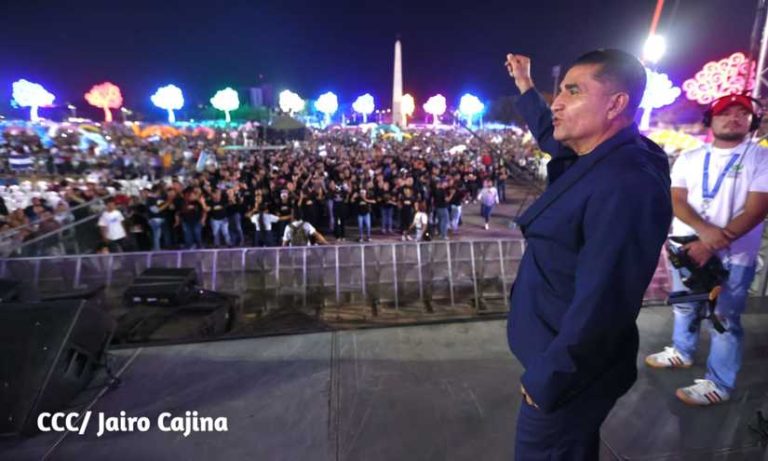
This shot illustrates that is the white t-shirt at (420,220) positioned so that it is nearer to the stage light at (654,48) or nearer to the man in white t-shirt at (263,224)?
the man in white t-shirt at (263,224)

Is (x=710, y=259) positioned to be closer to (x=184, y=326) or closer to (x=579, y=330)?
(x=579, y=330)

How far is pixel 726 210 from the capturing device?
8.30 feet

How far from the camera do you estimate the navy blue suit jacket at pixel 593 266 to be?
46.8 inches

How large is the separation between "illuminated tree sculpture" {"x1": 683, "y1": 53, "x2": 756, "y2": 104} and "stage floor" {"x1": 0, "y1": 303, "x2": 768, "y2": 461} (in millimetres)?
16868

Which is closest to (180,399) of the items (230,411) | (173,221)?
(230,411)

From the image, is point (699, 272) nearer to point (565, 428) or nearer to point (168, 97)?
point (565, 428)

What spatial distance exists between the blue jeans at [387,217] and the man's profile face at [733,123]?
9548 mm

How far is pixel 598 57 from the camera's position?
4.53 ft

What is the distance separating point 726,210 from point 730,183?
165 mm

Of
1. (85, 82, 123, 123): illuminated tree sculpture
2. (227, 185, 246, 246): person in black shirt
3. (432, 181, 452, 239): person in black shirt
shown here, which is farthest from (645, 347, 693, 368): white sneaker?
(85, 82, 123, 123): illuminated tree sculpture

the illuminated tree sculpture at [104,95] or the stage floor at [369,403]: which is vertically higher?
the illuminated tree sculpture at [104,95]

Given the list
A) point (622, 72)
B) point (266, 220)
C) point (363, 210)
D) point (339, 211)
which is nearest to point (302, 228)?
point (266, 220)

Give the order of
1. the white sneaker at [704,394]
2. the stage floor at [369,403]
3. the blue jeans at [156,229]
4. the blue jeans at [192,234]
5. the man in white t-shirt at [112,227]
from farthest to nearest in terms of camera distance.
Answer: the blue jeans at [192,234]
the blue jeans at [156,229]
the man in white t-shirt at [112,227]
the white sneaker at [704,394]
the stage floor at [369,403]

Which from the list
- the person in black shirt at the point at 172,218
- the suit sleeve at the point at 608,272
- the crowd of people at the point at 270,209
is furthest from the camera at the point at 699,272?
the person in black shirt at the point at 172,218
